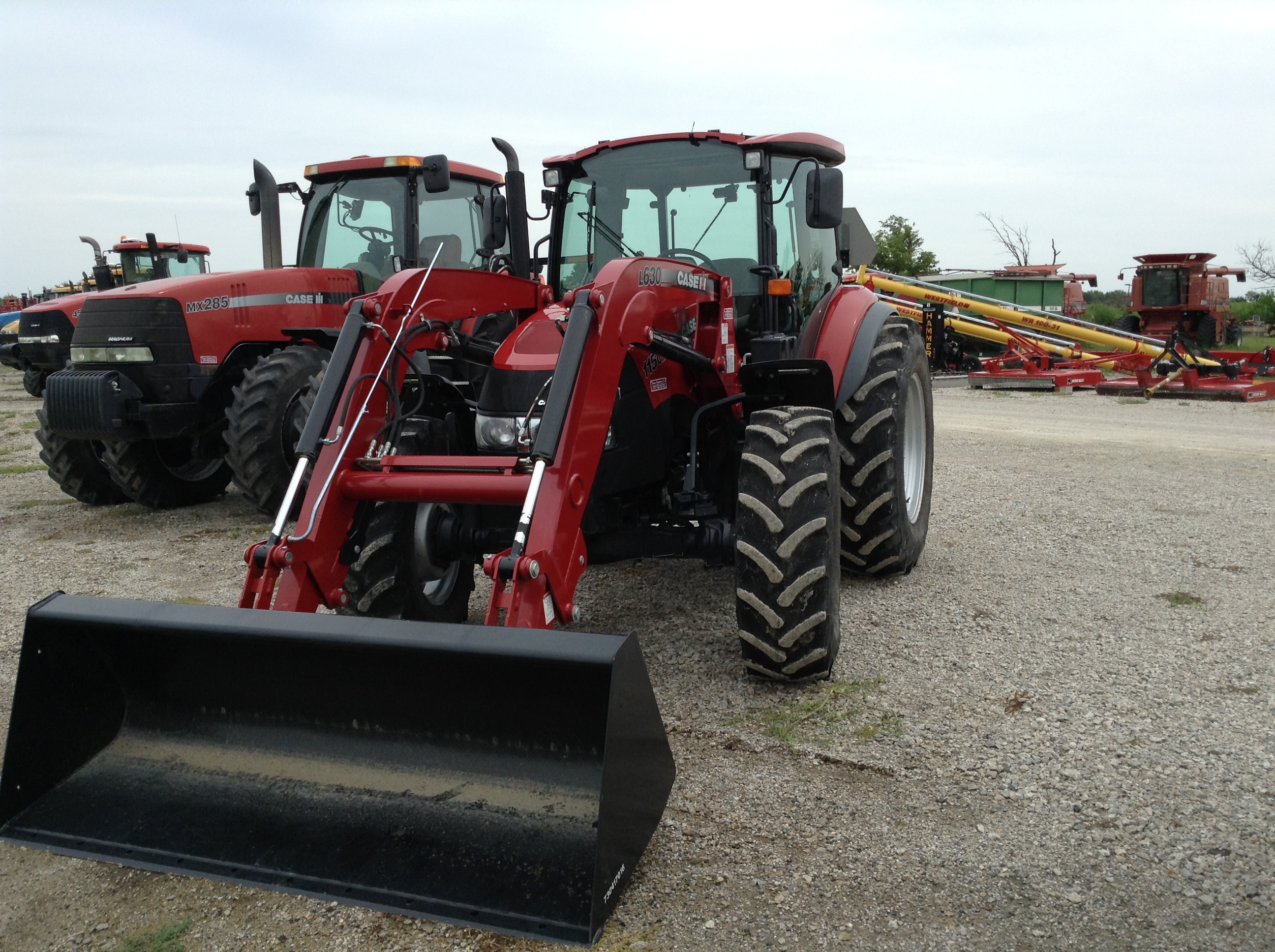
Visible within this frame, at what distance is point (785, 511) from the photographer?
368 centimetres

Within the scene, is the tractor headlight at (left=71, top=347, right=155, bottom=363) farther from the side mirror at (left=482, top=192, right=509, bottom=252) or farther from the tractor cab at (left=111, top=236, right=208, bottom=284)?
the tractor cab at (left=111, top=236, right=208, bottom=284)

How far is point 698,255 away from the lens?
191 inches

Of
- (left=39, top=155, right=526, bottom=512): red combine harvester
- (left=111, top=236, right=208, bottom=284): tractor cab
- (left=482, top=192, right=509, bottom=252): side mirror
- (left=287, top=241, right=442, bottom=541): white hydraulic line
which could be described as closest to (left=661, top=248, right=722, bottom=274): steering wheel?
(left=482, top=192, right=509, bottom=252): side mirror

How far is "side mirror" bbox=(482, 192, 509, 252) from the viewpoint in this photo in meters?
5.16

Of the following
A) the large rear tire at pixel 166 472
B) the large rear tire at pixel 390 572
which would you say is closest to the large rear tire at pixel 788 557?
the large rear tire at pixel 390 572

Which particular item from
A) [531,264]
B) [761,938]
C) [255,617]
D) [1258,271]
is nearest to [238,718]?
[255,617]

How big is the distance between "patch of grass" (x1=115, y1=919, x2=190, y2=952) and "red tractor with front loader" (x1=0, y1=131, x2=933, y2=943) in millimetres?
188

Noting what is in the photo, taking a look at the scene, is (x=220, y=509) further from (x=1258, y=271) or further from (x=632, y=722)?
(x=1258, y=271)

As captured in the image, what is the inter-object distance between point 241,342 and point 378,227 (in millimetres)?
1344

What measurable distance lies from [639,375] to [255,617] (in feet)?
6.23

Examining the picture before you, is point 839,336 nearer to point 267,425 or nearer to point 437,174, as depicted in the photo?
point 437,174

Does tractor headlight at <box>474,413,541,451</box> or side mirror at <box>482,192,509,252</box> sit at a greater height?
side mirror at <box>482,192,509,252</box>

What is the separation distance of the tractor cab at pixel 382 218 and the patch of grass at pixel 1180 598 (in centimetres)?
512

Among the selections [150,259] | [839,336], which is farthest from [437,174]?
[150,259]
